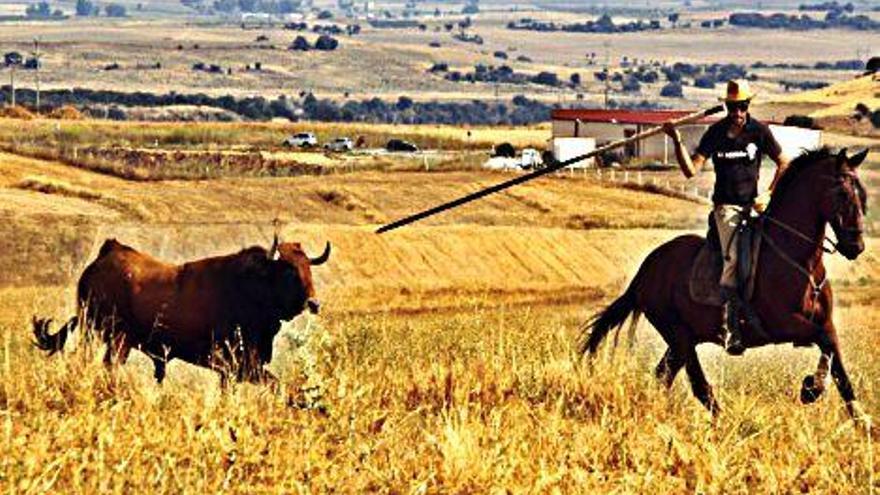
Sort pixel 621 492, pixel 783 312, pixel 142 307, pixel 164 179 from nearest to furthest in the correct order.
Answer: pixel 621 492, pixel 783 312, pixel 142 307, pixel 164 179

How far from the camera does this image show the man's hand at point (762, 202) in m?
13.5

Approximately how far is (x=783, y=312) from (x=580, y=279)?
2945 centimetres

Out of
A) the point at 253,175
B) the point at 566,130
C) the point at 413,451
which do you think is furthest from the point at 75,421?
the point at 566,130

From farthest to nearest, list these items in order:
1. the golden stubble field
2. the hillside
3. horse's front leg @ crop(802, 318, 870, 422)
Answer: the hillside < horse's front leg @ crop(802, 318, 870, 422) < the golden stubble field

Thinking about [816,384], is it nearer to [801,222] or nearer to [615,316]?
[801,222]

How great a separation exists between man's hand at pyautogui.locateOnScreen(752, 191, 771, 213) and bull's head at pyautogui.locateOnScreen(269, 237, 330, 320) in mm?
3246

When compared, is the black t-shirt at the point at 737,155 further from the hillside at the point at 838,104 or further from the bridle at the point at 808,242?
the hillside at the point at 838,104

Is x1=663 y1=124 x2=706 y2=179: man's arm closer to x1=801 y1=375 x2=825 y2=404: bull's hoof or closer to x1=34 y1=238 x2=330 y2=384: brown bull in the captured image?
x1=801 y1=375 x2=825 y2=404: bull's hoof

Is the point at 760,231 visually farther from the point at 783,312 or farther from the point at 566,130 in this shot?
the point at 566,130

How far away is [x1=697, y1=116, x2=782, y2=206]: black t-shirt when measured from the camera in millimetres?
13398

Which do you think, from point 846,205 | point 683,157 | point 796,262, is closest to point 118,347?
point 683,157

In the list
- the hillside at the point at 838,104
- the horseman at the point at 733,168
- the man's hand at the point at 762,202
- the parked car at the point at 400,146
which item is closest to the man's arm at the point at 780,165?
the horseman at the point at 733,168

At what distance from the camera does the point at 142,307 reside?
14227mm

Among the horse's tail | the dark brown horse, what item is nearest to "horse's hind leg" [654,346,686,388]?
the dark brown horse
